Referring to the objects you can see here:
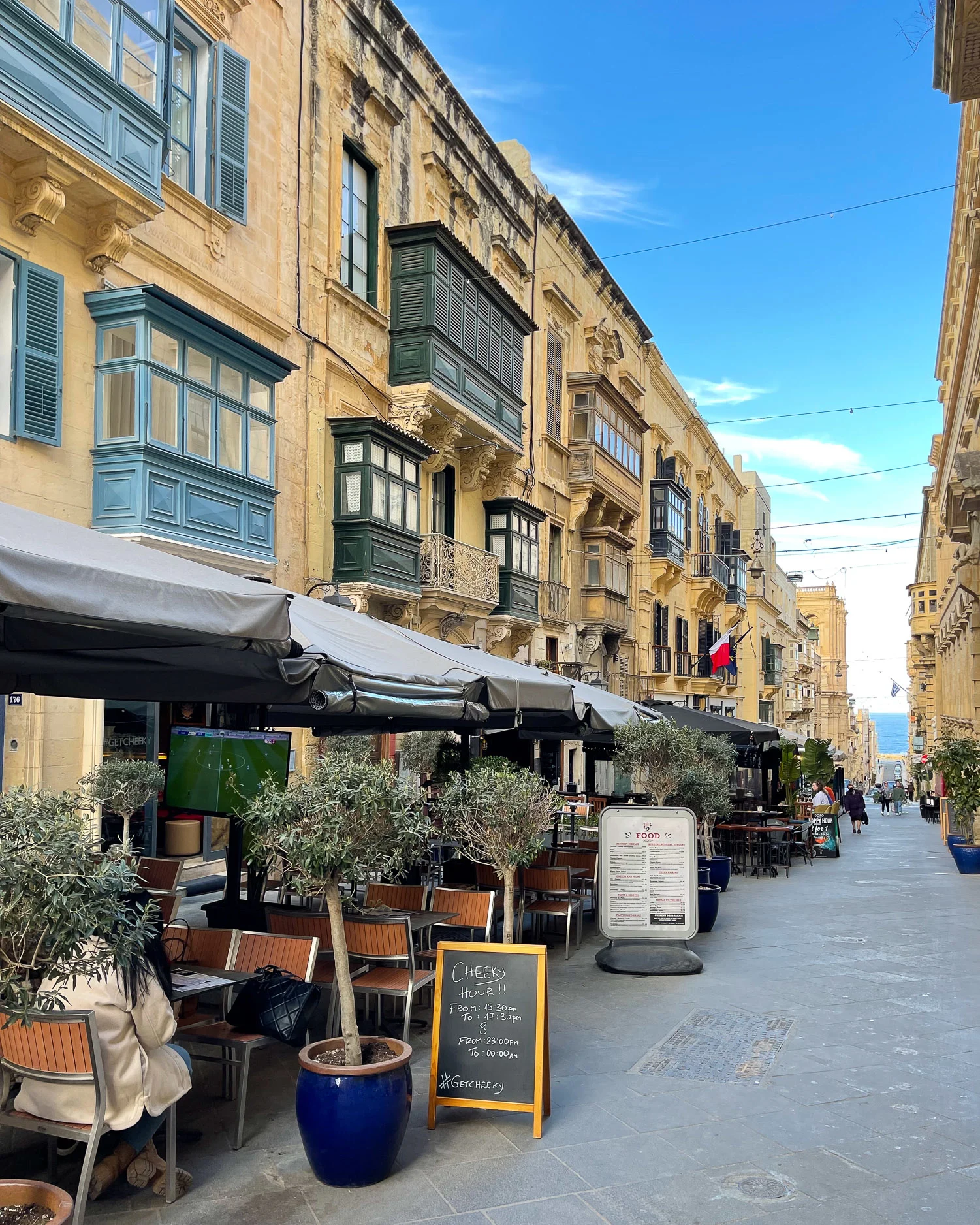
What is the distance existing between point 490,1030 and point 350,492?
12984 millimetres

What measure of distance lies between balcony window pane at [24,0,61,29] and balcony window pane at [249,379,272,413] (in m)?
4.89

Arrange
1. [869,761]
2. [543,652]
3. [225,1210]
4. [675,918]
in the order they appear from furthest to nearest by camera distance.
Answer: [869,761], [543,652], [675,918], [225,1210]

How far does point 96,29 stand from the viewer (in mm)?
11688

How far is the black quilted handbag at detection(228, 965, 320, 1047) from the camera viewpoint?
17.3 ft

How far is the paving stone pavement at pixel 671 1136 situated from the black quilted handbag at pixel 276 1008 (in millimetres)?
496

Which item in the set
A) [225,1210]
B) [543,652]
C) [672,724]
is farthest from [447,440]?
[225,1210]

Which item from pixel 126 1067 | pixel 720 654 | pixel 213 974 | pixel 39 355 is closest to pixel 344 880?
pixel 126 1067

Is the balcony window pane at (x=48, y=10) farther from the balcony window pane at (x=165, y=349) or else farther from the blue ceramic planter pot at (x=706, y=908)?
the blue ceramic planter pot at (x=706, y=908)

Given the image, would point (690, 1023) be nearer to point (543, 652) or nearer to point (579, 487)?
point (543, 652)

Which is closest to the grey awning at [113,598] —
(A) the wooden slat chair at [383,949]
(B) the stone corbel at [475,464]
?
(A) the wooden slat chair at [383,949]

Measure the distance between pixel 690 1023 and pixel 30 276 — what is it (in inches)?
410

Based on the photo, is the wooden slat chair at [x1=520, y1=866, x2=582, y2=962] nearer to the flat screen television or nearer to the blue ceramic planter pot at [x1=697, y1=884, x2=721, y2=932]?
the blue ceramic planter pot at [x1=697, y1=884, x2=721, y2=932]

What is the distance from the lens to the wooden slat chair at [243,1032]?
16.7 ft

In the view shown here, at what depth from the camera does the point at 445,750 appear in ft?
43.4
